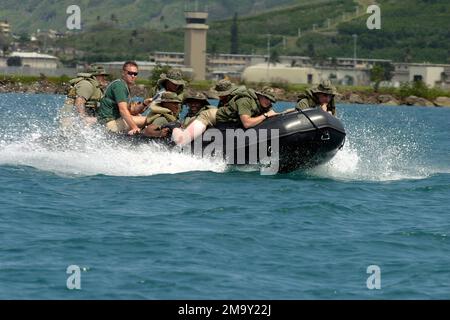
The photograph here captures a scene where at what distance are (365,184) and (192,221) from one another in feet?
18.3

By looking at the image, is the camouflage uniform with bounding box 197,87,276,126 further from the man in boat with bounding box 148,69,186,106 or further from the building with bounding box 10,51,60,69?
the building with bounding box 10,51,60,69

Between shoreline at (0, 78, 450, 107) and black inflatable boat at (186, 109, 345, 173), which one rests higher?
black inflatable boat at (186, 109, 345, 173)

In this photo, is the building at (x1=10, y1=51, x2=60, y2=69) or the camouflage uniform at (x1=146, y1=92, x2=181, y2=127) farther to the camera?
the building at (x1=10, y1=51, x2=60, y2=69)

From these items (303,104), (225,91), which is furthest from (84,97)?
(303,104)

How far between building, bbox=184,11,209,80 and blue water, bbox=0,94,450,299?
480ft

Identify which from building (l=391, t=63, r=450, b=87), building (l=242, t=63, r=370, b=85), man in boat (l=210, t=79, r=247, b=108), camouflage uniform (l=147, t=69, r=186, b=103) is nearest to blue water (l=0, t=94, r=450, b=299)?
camouflage uniform (l=147, t=69, r=186, b=103)

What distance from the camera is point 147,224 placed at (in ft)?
52.6

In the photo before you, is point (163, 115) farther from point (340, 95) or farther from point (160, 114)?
point (340, 95)

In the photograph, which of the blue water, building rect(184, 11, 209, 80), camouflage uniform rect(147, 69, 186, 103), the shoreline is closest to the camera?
the blue water

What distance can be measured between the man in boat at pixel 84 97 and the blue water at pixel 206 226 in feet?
1.89

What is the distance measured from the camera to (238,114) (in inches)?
806

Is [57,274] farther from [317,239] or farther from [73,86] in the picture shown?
[73,86]

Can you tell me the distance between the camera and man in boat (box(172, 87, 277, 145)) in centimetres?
2041

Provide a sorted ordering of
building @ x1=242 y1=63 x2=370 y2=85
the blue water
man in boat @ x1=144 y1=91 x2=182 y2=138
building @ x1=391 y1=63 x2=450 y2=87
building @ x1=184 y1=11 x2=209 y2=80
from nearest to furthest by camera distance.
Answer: the blue water
man in boat @ x1=144 y1=91 x2=182 y2=138
building @ x1=242 y1=63 x2=370 y2=85
building @ x1=391 y1=63 x2=450 y2=87
building @ x1=184 y1=11 x2=209 y2=80
